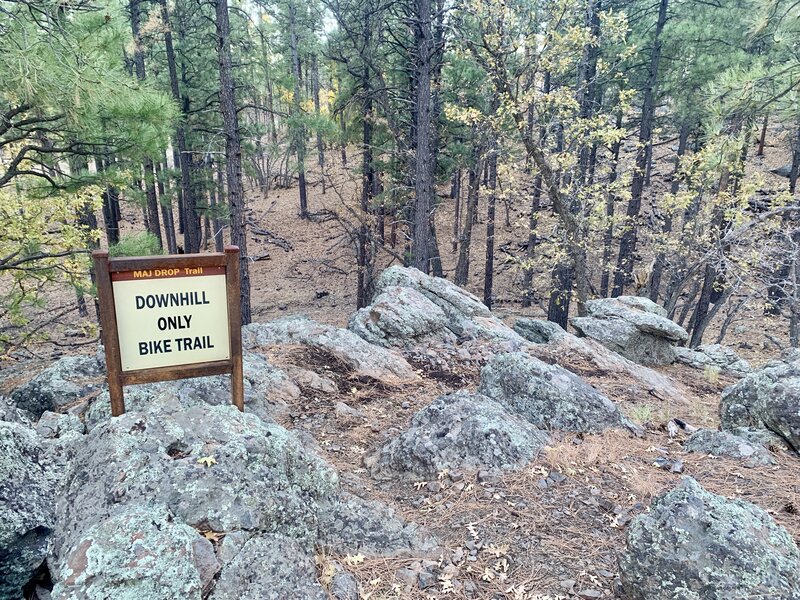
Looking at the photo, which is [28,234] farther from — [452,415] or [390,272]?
[452,415]

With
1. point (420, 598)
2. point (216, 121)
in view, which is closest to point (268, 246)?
point (216, 121)

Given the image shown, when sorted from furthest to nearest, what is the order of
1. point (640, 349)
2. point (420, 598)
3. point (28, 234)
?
point (640, 349), point (28, 234), point (420, 598)

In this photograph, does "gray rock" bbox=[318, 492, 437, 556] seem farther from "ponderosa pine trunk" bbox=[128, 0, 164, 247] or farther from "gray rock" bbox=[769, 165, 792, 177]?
"gray rock" bbox=[769, 165, 792, 177]

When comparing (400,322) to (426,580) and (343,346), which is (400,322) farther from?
(426,580)

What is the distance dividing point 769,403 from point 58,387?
25.5ft

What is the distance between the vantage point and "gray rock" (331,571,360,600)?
273 centimetres

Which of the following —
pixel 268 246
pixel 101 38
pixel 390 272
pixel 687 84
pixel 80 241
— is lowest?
pixel 268 246

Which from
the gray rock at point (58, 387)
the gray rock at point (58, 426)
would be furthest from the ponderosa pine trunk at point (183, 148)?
the gray rock at point (58, 426)

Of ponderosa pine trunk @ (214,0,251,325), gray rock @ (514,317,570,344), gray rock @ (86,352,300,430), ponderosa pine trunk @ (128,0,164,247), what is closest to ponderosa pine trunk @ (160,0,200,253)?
ponderosa pine trunk @ (128,0,164,247)

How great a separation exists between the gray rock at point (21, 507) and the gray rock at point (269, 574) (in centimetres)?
126

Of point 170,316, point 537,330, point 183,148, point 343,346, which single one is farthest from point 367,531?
point 183,148

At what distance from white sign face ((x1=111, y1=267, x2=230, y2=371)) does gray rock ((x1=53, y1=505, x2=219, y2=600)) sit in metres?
1.37

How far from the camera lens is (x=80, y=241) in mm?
10320

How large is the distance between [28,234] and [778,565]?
1181 centimetres
